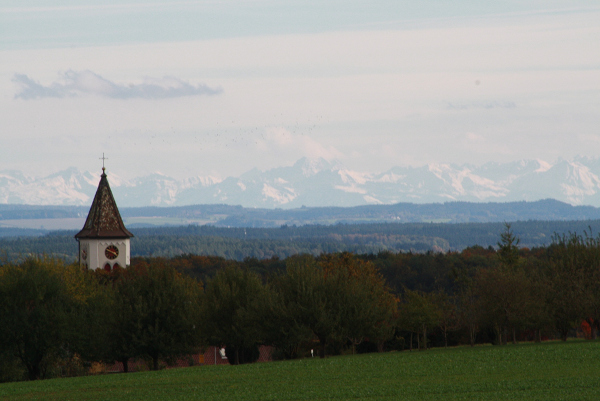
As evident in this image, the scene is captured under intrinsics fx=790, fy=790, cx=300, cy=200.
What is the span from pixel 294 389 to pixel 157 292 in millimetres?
20763

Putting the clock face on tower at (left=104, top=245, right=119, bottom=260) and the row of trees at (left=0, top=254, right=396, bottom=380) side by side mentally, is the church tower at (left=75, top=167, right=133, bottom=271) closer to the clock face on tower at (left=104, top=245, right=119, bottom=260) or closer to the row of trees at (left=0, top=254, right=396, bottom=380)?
the clock face on tower at (left=104, top=245, right=119, bottom=260)

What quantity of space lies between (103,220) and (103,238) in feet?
7.58

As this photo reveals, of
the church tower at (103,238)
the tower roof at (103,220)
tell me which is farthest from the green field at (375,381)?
the tower roof at (103,220)

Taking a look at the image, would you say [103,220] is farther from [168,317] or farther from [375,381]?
[375,381]

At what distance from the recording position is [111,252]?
86.1 m

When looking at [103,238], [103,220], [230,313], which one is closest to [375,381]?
[230,313]

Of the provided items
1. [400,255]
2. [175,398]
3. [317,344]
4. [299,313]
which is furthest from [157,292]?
[400,255]

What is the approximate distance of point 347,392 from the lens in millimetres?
32250

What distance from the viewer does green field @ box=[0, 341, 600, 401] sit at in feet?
103

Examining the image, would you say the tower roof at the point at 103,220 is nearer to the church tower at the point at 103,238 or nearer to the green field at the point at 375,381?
the church tower at the point at 103,238

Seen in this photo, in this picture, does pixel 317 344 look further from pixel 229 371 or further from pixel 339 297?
pixel 229 371

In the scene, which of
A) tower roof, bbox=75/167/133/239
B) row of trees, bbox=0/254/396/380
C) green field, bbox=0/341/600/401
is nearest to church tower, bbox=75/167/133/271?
tower roof, bbox=75/167/133/239

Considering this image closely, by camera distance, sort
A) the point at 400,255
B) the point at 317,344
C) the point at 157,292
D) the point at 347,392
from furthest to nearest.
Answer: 1. the point at 400,255
2. the point at 317,344
3. the point at 157,292
4. the point at 347,392

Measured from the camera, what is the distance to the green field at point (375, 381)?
3127cm
